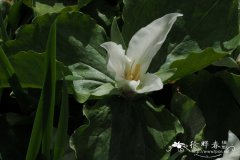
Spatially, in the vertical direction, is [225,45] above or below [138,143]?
above

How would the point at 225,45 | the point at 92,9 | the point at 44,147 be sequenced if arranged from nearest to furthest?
the point at 44,147, the point at 225,45, the point at 92,9

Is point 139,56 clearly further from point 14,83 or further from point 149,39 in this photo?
point 14,83

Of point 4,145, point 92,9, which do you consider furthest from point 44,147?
point 92,9

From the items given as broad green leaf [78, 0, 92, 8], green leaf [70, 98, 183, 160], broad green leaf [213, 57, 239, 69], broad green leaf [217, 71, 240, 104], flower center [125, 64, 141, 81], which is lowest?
green leaf [70, 98, 183, 160]

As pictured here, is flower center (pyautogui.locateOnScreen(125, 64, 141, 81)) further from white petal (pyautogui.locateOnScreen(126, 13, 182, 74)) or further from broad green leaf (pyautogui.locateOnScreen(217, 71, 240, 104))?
broad green leaf (pyautogui.locateOnScreen(217, 71, 240, 104))

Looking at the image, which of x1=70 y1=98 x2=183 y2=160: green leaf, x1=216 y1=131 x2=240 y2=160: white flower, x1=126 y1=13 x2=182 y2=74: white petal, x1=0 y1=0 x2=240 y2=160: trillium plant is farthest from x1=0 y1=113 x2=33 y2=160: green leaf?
x1=216 y1=131 x2=240 y2=160: white flower

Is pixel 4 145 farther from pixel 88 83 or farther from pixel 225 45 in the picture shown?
pixel 225 45

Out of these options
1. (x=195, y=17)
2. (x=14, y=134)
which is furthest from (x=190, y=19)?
(x=14, y=134)
